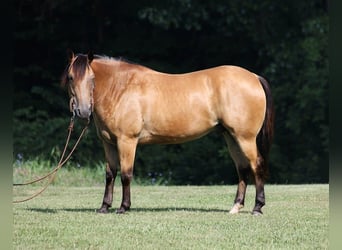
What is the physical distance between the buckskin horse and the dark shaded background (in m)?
9.03

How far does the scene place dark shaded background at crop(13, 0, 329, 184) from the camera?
1750 centimetres

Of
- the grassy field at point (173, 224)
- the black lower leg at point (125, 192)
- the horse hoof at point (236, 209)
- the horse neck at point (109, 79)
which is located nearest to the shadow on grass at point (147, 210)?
the grassy field at point (173, 224)

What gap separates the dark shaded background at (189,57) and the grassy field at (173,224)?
25.8 feet

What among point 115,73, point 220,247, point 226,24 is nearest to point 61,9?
point 226,24

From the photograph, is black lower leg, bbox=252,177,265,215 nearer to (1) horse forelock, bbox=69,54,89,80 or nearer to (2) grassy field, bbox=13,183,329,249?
(2) grassy field, bbox=13,183,329,249

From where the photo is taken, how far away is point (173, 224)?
611 cm

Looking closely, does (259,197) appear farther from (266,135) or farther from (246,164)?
(266,135)

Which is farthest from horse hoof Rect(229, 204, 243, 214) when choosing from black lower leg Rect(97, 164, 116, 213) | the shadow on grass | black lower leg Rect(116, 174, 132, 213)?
black lower leg Rect(97, 164, 116, 213)

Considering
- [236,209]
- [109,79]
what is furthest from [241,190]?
[109,79]

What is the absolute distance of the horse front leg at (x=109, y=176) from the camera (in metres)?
7.29

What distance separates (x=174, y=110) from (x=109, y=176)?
0.97 meters

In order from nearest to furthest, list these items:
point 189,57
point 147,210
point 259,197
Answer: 1. point 259,197
2. point 147,210
3. point 189,57

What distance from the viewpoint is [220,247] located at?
486 cm

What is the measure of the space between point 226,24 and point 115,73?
1192 centimetres
